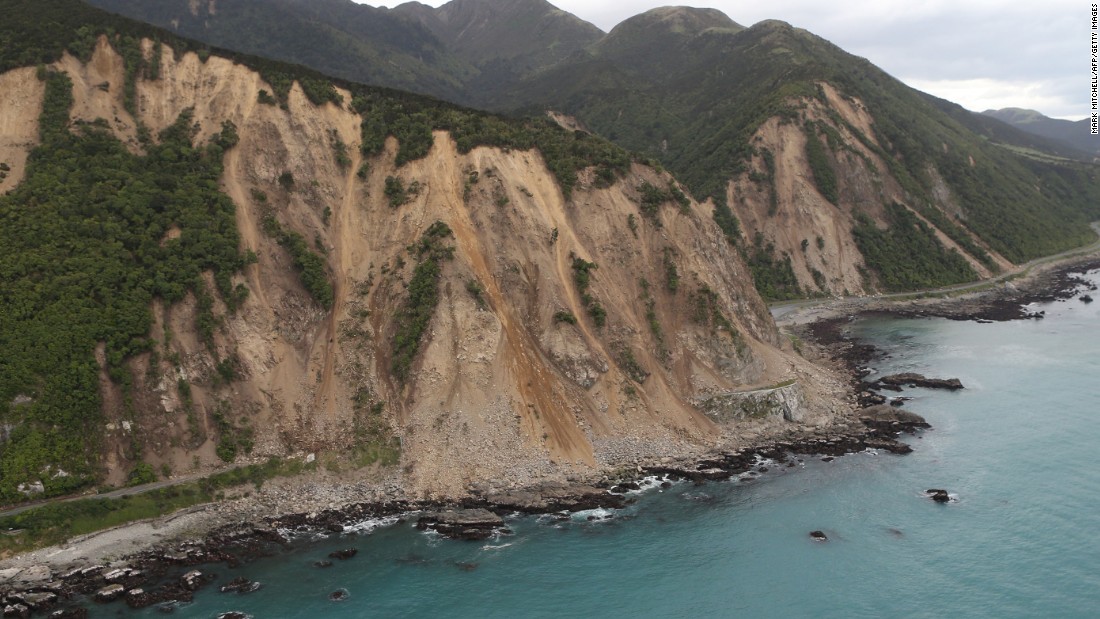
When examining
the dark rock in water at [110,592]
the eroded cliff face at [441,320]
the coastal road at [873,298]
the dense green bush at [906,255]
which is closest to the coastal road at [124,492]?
the eroded cliff face at [441,320]

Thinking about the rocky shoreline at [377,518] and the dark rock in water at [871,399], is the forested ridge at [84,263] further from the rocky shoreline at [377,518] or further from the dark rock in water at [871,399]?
the dark rock in water at [871,399]

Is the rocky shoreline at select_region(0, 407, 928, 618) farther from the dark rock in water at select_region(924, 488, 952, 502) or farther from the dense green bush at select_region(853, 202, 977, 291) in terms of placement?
the dense green bush at select_region(853, 202, 977, 291)

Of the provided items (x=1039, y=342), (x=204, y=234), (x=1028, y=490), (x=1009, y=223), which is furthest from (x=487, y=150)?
(x=1009, y=223)

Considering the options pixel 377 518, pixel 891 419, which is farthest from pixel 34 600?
pixel 891 419

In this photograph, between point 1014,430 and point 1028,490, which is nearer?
point 1028,490

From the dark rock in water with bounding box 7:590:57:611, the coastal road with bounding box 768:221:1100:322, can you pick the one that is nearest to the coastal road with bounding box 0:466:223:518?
the dark rock in water with bounding box 7:590:57:611

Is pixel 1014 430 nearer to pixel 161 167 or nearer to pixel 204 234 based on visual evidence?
pixel 204 234
